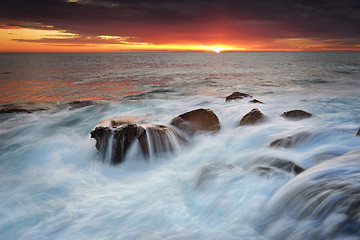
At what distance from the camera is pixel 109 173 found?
518cm

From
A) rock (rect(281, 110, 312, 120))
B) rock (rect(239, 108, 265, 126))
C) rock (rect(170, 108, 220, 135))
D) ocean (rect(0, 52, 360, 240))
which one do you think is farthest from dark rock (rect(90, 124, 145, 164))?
rock (rect(281, 110, 312, 120))

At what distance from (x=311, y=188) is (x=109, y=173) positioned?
12.9 feet

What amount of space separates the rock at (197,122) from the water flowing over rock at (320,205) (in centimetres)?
369

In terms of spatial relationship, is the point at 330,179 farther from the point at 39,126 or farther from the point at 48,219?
the point at 39,126

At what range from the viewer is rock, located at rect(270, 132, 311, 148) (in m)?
5.50

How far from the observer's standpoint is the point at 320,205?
288 cm

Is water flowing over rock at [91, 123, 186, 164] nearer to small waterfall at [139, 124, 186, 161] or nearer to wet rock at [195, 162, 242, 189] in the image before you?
small waterfall at [139, 124, 186, 161]

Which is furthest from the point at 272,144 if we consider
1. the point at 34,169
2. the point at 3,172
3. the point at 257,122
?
the point at 3,172

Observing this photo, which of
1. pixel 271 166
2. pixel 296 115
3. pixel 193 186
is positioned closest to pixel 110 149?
pixel 193 186

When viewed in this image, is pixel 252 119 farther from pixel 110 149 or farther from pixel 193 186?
pixel 110 149

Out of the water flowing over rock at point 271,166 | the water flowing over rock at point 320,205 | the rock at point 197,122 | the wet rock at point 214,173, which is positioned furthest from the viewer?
the rock at point 197,122

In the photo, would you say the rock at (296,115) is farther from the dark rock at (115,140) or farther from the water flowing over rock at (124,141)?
the dark rock at (115,140)

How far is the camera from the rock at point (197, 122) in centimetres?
707

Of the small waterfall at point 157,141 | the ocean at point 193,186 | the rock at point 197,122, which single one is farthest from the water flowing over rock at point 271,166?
the rock at point 197,122
